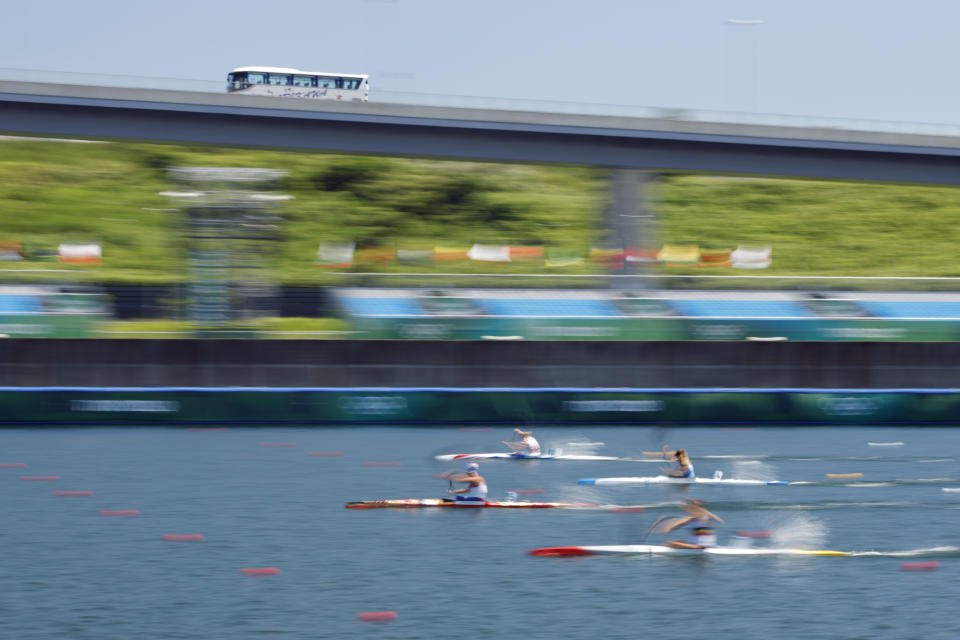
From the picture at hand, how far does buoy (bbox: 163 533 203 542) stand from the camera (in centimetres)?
2005

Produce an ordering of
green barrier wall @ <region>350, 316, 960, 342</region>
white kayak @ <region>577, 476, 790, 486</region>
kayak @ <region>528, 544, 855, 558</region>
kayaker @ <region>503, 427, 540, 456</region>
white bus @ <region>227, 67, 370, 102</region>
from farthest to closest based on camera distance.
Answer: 1. white bus @ <region>227, 67, 370, 102</region>
2. green barrier wall @ <region>350, 316, 960, 342</region>
3. kayaker @ <region>503, 427, 540, 456</region>
4. white kayak @ <region>577, 476, 790, 486</region>
5. kayak @ <region>528, 544, 855, 558</region>

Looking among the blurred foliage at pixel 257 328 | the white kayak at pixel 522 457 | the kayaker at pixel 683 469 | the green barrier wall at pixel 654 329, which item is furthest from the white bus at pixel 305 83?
A: the kayaker at pixel 683 469

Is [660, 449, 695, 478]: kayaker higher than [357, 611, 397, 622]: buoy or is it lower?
higher

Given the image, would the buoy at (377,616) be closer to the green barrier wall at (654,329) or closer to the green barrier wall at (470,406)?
the green barrier wall at (470,406)

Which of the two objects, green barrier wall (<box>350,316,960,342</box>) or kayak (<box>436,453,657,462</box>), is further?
green barrier wall (<box>350,316,960,342</box>)

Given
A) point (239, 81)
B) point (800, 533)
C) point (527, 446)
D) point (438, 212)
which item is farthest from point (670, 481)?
point (438, 212)

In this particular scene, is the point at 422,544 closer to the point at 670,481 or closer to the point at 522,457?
the point at 670,481

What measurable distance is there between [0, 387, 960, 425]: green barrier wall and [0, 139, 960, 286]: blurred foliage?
1011 inches

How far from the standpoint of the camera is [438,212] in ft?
224

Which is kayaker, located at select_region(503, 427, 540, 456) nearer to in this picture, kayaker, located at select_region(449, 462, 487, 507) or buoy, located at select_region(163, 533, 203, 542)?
kayaker, located at select_region(449, 462, 487, 507)

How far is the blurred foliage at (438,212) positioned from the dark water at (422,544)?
31.1 m

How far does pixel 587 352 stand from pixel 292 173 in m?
36.7

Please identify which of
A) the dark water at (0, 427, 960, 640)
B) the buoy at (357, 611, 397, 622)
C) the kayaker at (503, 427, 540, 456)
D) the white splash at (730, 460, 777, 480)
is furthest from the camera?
the kayaker at (503, 427, 540, 456)

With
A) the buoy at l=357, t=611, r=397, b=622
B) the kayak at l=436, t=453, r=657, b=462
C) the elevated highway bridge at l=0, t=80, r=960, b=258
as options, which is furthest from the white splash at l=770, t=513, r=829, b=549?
the elevated highway bridge at l=0, t=80, r=960, b=258
